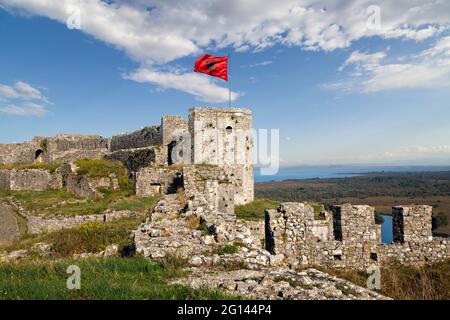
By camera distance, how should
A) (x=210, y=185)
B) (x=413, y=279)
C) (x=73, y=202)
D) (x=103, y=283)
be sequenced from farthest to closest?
(x=73, y=202) < (x=210, y=185) < (x=413, y=279) < (x=103, y=283)

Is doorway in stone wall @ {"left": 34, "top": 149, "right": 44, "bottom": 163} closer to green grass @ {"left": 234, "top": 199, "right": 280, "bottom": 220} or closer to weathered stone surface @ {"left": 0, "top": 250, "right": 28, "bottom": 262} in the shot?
green grass @ {"left": 234, "top": 199, "right": 280, "bottom": 220}

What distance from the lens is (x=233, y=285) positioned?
5.47m

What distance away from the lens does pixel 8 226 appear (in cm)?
1794

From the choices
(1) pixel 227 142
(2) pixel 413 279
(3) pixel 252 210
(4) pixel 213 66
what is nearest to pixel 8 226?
(3) pixel 252 210

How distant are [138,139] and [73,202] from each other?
28.7 ft

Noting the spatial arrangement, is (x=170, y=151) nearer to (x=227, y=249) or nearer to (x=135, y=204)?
(x=135, y=204)

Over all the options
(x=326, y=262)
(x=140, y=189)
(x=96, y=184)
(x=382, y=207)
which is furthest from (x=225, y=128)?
(x=382, y=207)

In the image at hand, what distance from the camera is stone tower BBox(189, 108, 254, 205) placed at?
24531mm

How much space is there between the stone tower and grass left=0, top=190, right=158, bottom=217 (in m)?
6.20

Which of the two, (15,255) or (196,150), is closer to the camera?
(15,255)

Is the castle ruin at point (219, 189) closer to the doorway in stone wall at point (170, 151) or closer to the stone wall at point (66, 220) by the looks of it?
the doorway in stone wall at point (170, 151)

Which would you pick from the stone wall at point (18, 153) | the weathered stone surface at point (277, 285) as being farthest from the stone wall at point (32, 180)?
the weathered stone surface at point (277, 285)

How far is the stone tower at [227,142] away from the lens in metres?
24.5
